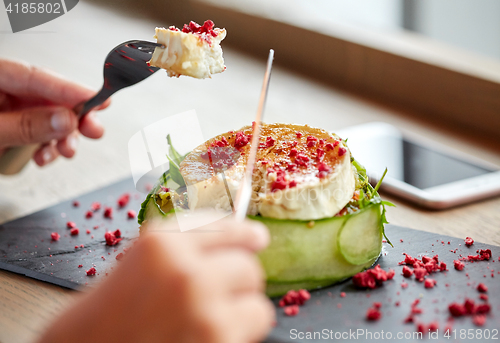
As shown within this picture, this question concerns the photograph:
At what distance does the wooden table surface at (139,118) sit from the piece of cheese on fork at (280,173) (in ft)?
0.42

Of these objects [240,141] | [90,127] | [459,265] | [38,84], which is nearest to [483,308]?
[459,265]

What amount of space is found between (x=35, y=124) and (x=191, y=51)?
2.08 ft

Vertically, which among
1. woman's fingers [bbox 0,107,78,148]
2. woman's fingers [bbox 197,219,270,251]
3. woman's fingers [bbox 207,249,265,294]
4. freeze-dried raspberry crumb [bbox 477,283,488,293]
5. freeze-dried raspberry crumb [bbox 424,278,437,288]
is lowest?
woman's fingers [bbox 0,107,78,148]

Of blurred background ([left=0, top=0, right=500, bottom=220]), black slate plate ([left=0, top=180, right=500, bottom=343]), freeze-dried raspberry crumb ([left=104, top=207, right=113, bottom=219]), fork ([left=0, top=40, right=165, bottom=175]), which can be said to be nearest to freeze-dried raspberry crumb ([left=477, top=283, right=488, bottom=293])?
black slate plate ([left=0, top=180, right=500, bottom=343])

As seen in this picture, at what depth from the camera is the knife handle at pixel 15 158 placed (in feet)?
5.07

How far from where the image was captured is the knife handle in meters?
1.54

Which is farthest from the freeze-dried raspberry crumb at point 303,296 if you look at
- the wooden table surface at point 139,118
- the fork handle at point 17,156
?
the fork handle at point 17,156

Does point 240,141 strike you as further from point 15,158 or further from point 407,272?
point 15,158

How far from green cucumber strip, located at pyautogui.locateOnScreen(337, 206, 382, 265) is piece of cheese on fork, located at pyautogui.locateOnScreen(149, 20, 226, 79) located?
0.40 m

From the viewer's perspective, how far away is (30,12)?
3188mm

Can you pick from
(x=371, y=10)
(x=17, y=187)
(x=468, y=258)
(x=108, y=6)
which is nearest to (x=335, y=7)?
(x=371, y=10)

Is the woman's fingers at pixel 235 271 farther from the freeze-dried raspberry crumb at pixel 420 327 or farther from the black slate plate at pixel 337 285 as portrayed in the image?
the freeze-dried raspberry crumb at pixel 420 327

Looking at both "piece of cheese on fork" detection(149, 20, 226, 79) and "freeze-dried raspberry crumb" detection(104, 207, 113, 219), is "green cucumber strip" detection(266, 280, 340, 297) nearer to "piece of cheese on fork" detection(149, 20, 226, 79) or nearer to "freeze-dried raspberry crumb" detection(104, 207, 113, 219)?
"piece of cheese on fork" detection(149, 20, 226, 79)

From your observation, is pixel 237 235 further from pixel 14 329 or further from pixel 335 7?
pixel 335 7
